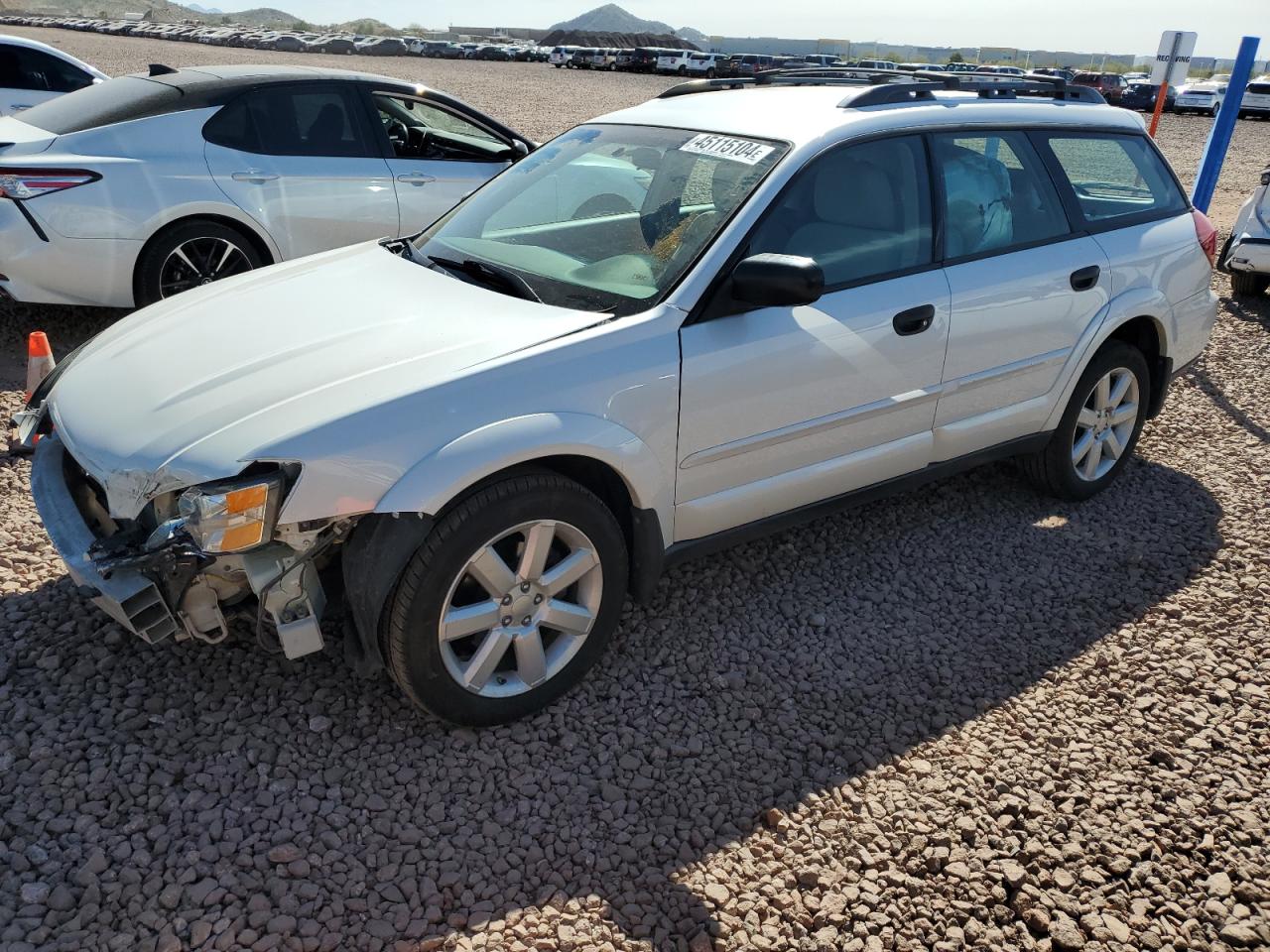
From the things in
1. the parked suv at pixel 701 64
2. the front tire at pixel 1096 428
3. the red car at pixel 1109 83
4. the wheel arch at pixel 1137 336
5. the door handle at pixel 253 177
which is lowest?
the red car at pixel 1109 83

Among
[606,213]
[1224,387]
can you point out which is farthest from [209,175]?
[1224,387]

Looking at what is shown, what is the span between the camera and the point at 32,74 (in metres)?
10.5

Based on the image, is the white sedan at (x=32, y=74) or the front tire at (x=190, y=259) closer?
the front tire at (x=190, y=259)

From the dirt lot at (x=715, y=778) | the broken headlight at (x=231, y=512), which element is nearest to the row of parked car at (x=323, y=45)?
the dirt lot at (x=715, y=778)

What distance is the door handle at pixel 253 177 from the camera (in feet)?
20.3

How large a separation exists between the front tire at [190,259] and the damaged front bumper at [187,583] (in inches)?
138

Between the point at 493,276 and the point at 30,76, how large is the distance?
965 centimetres

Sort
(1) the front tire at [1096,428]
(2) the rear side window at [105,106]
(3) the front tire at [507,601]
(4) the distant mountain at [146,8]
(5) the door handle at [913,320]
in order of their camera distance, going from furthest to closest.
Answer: (4) the distant mountain at [146,8]
(2) the rear side window at [105,106]
(1) the front tire at [1096,428]
(5) the door handle at [913,320]
(3) the front tire at [507,601]

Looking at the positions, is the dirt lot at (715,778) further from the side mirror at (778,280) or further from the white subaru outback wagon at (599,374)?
the side mirror at (778,280)

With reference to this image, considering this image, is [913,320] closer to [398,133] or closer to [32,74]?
[398,133]

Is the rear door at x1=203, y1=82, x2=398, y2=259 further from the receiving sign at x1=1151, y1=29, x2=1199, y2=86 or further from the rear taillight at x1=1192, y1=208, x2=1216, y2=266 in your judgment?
the receiving sign at x1=1151, y1=29, x2=1199, y2=86

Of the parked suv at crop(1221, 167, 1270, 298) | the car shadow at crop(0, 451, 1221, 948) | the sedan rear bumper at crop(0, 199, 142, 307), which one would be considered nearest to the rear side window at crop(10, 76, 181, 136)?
the sedan rear bumper at crop(0, 199, 142, 307)

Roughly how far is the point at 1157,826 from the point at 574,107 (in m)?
23.4

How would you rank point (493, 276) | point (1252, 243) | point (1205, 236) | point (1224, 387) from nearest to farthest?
1. point (493, 276)
2. point (1205, 236)
3. point (1224, 387)
4. point (1252, 243)
